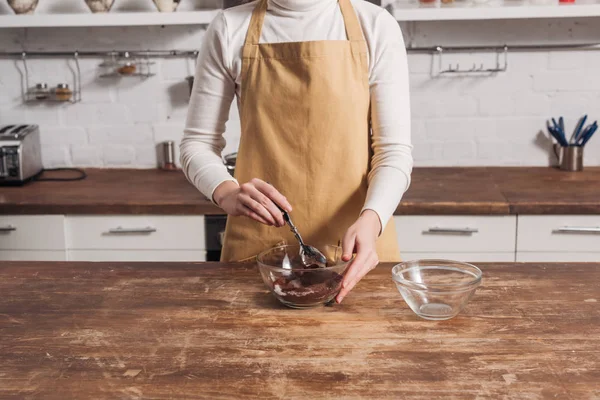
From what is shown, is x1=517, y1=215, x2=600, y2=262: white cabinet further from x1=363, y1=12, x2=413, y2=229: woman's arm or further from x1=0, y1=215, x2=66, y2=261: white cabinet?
x1=0, y1=215, x2=66, y2=261: white cabinet

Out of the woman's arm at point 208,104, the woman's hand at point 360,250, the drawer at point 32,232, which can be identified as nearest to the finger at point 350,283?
the woman's hand at point 360,250

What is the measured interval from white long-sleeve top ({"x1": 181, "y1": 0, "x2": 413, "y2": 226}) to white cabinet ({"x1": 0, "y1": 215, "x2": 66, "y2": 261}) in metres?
1.05

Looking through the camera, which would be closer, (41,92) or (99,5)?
(99,5)

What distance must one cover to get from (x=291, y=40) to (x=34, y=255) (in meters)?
1.45

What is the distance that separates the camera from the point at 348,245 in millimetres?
1444

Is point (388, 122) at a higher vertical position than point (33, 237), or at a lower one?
higher

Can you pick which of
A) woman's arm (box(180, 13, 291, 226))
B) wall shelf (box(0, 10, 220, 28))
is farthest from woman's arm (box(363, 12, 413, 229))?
wall shelf (box(0, 10, 220, 28))

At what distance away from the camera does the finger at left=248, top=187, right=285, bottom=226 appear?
152 cm

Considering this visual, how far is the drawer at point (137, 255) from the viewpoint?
8.87ft

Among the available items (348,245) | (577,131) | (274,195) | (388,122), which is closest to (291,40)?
(388,122)

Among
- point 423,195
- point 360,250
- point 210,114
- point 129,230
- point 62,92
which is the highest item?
point 210,114

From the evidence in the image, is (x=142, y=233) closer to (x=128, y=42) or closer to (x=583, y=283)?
(x=128, y=42)

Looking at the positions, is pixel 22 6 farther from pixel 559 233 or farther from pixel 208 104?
pixel 559 233

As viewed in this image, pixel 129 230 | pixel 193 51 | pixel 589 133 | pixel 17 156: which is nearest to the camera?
pixel 129 230
